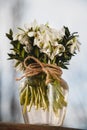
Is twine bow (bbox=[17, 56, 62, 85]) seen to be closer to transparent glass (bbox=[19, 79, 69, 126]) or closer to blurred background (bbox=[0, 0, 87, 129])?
transparent glass (bbox=[19, 79, 69, 126])

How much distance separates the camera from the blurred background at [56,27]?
44.3 inches

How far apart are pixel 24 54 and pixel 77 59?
321 millimetres

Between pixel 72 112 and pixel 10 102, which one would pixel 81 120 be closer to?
pixel 72 112

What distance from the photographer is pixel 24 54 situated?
0.89m

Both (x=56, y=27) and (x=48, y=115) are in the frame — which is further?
(x=56, y=27)

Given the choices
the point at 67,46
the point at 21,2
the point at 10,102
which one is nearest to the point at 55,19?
the point at 21,2

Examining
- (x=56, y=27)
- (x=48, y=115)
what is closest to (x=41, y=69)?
(x=48, y=115)

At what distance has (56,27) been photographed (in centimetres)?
116

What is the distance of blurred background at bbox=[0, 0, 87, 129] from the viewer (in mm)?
1124

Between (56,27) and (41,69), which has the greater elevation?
(56,27)

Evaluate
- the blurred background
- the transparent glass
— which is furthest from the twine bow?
the blurred background

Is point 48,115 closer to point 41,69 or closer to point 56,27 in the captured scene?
point 41,69

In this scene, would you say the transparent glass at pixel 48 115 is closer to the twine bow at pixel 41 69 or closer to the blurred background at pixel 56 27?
the twine bow at pixel 41 69

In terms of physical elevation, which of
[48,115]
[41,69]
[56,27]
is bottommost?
[48,115]
